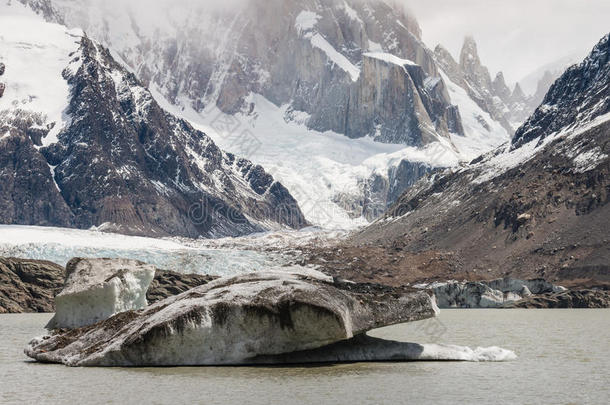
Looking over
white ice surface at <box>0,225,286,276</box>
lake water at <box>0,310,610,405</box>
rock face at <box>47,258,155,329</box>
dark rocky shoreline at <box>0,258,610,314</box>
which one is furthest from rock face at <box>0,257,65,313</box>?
lake water at <box>0,310,610,405</box>

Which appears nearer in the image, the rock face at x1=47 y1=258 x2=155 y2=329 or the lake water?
the lake water

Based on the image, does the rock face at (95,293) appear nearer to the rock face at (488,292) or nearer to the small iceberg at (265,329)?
the small iceberg at (265,329)

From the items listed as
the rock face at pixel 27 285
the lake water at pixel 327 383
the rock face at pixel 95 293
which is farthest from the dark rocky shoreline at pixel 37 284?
the lake water at pixel 327 383

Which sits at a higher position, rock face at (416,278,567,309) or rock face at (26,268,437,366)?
rock face at (416,278,567,309)

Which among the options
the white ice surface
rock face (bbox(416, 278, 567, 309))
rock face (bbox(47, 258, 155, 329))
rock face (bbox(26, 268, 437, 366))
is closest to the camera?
rock face (bbox(26, 268, 437, 366))

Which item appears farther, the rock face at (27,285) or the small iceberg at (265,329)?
the rock face at (27,285)

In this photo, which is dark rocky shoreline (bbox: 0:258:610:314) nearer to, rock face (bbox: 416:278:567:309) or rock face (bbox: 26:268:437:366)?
→ rock face (bbox: 416:278:567:309)

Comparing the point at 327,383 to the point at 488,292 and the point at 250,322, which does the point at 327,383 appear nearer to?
the point at 250,322
